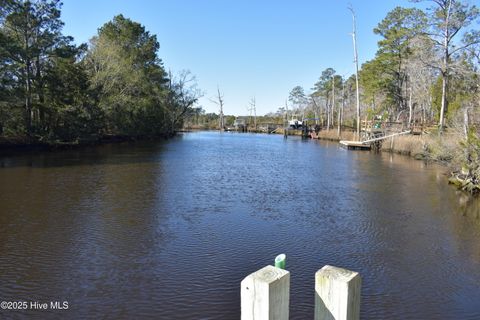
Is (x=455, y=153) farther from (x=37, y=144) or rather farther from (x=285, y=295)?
(x=37, y=144)

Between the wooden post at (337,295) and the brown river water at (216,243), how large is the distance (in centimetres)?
264

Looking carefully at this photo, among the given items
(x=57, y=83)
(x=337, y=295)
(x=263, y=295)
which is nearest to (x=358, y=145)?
(x=57, y=83)


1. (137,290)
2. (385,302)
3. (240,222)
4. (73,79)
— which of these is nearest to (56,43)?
(73,79)

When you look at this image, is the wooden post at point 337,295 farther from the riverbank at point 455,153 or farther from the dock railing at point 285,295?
the riverbank at point 455,153

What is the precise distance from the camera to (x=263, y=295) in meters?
2.42

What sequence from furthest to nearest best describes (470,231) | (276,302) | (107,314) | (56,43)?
(56,43)
(470,231)
(107,314)
(276,302)

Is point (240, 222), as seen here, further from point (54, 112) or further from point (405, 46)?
point (405, 46)

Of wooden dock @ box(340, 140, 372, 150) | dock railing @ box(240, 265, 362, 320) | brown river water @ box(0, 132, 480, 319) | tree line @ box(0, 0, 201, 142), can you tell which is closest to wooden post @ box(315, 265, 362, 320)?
dock railing @ box(240, 265, 362, 320)

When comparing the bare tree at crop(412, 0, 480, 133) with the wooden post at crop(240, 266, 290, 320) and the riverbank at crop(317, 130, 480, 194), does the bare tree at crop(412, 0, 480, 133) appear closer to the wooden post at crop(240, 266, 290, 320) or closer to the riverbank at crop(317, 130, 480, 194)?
the riverbank at crop(317, 130, 480, 194)

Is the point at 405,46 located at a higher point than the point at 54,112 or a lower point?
higher

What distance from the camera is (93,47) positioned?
1437 inches

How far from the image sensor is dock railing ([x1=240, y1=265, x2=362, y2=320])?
7.99 feet

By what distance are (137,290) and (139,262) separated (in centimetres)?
112

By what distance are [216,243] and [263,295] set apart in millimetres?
5501
